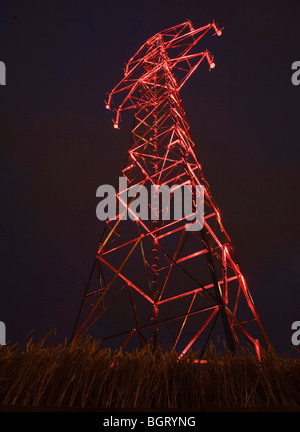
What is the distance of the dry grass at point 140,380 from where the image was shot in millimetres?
1932

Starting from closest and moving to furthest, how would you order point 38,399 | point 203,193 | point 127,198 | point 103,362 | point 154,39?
point 38,399, point 103,362, point 203,193, point 127,198, point 154,39

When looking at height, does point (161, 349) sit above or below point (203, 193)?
below

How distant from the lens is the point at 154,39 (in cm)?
1074

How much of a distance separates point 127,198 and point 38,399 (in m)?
5.55

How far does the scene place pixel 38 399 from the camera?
1.88m

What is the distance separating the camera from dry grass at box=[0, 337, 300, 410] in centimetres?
193

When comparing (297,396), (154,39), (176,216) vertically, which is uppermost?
(154,39)

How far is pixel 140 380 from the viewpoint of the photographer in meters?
2.01
